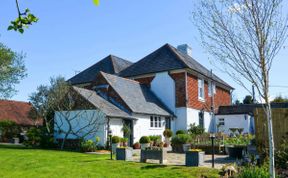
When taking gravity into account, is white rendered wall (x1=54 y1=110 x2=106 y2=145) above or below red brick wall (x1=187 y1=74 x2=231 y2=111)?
below

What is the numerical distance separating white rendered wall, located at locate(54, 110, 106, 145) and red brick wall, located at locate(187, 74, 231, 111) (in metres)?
11.9

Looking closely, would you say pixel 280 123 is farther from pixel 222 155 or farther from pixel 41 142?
pixel 41 142

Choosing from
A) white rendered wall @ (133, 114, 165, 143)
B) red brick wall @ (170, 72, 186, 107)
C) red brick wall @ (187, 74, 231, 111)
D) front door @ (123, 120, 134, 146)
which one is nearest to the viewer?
front door @ (123, 120, 134, 146)

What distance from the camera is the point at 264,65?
8.19m

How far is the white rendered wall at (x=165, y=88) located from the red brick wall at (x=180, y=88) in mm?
432

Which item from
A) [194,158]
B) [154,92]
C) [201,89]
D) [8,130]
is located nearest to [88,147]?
[194,158]

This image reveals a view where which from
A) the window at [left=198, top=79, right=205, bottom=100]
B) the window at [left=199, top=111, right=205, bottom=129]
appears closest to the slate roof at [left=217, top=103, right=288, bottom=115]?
the window at [left=199, top=111, right=205, bottom=129]

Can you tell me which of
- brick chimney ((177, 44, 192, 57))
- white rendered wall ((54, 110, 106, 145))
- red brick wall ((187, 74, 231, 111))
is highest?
brick chimney ((177, 44, 192, 57))

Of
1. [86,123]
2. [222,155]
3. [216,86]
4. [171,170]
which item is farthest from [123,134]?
[216,86]

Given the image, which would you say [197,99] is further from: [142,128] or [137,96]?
[142,128]

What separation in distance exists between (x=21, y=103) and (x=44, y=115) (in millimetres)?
18078

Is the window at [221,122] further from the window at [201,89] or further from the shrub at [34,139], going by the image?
the shrub at [34,139]

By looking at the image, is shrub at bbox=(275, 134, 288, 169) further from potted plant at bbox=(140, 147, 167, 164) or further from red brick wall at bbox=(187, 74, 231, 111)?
red brick wall at bbox=(187, 74, 231, 111)

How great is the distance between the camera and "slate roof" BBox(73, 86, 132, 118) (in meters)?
25.5
